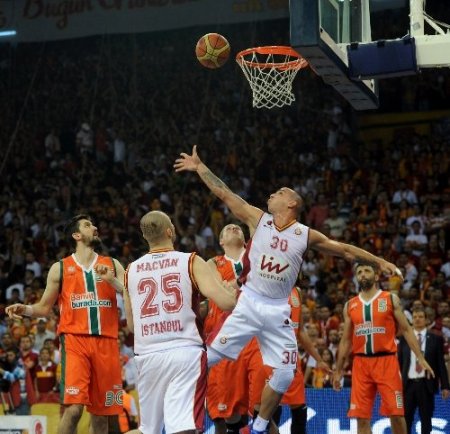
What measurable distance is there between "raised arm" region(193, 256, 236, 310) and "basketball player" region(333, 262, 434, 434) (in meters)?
4.62

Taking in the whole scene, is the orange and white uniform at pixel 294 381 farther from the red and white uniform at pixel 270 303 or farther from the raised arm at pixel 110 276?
the raised arm at pixel 110 276

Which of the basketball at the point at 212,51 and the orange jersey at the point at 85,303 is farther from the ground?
the basketball at the point at 212,51

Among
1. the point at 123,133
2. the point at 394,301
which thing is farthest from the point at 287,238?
the point at 123,133

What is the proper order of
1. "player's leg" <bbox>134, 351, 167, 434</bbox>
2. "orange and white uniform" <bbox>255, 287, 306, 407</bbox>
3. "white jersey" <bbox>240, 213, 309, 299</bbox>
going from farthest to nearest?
"orange and white uniform" <bbox>255, 287, 306, 407</bbox> < "white jersey" <bbox>240, 213, 309, 299</bbox> < "player's leg" <bbox>134, 351, 167, 434</bbox>

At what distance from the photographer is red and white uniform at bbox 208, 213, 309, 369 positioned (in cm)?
1014

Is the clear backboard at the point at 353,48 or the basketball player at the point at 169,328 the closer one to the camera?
the basketball player at the point at 169,328

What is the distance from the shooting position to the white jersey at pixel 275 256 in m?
10.2

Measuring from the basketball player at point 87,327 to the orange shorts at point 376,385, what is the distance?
3.50 meters

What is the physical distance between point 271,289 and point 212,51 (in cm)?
330

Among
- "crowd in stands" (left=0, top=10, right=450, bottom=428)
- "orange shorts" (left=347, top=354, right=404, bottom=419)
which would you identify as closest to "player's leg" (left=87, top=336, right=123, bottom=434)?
"orange shorts" (left=347, top=354, right=404, bottom=419)

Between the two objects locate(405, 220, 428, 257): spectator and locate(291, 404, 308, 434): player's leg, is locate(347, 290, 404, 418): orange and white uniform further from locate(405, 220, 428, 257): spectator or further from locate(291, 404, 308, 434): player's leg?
locate(405, 220, 428, 257): spectator

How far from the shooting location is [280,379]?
10.0m

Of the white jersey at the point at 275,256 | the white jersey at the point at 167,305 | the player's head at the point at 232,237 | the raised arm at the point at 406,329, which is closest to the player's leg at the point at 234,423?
the white jersey at the point at 275,256

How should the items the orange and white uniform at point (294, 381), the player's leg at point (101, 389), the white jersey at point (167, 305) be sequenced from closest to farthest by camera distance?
1. the white jersey at point (167, 305)
2. the player's leg at point (101, 389)
3. the orange and white uniform at point (294, 381)
